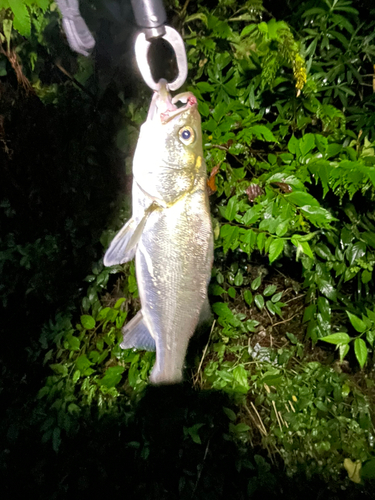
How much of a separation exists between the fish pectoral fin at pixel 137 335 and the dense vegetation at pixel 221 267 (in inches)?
23.5

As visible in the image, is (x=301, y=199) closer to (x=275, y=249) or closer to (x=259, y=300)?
(x=275, y=249)

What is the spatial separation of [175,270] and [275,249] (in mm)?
467

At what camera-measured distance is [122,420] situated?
1762mm

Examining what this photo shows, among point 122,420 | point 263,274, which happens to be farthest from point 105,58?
point 122,420

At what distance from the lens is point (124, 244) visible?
0.87 metres

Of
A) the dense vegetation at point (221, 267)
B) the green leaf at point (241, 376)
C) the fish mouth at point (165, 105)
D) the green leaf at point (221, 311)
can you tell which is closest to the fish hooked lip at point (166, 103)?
the fish mouth at point (165, 105)

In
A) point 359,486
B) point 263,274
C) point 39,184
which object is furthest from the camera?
point 39,184

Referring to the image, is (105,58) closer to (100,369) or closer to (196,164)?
(196,164)

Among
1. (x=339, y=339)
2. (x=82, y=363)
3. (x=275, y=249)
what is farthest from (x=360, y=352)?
(x=82, y=363)

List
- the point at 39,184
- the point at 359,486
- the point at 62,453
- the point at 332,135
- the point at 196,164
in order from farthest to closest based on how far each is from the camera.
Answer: the point at 39,184, the point at 62,453, the point at 359,486, the point at 332,135, the point at 196,164

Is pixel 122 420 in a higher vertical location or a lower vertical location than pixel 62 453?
higher

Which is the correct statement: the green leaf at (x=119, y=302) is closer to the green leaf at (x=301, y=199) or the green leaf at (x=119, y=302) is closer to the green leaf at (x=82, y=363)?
the green leaf at (x=82, y=363)

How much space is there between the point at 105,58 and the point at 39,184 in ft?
3.58

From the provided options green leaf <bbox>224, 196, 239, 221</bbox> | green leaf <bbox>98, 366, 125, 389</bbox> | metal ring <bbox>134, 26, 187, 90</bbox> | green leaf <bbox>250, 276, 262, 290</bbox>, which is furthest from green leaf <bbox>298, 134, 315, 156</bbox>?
green leaf <bbox>98, 366, 125, 389</bbox>
